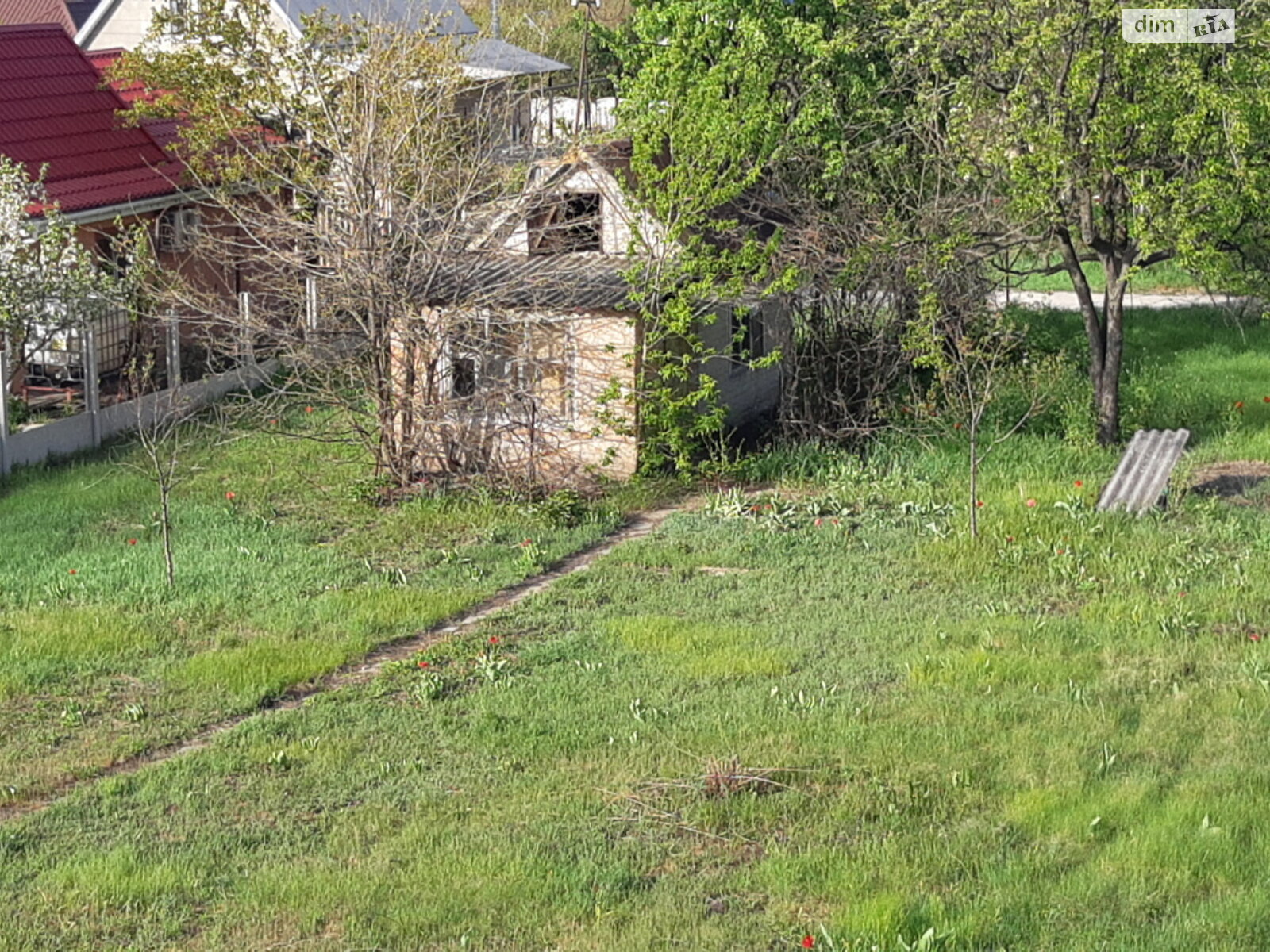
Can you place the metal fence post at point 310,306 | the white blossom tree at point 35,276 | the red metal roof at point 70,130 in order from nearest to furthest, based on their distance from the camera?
the metal fence post at point 310,306, the white blossom tree at point 35,276, the red metal roof at point 70,130

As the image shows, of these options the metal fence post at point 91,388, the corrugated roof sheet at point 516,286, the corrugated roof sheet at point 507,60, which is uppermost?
the corrugated roof sheet at point 507,60

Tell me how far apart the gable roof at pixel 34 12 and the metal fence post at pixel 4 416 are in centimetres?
3319

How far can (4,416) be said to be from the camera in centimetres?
1850

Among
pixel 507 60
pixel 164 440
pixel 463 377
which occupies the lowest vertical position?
pixel 164 440

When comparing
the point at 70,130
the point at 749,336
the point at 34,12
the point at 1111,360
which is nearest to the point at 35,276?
the point at 70,130

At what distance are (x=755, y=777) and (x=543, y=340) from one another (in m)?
9.33

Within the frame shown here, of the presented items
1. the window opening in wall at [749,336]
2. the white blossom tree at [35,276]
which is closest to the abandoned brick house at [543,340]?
the window opening in wall at [749,336]

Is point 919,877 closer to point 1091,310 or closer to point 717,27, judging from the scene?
point 1091,310

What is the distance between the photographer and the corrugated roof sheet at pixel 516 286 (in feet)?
57.1

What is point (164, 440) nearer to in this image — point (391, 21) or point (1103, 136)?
point (1103, 136)

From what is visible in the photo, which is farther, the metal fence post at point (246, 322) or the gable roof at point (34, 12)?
the gable roof at point (34, 12)

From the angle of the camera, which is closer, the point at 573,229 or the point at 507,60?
the point at 573,229

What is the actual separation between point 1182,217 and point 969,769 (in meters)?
9.90

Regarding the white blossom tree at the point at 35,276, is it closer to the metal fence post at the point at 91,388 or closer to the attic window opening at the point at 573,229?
the metal fence post at the point at 91,388
